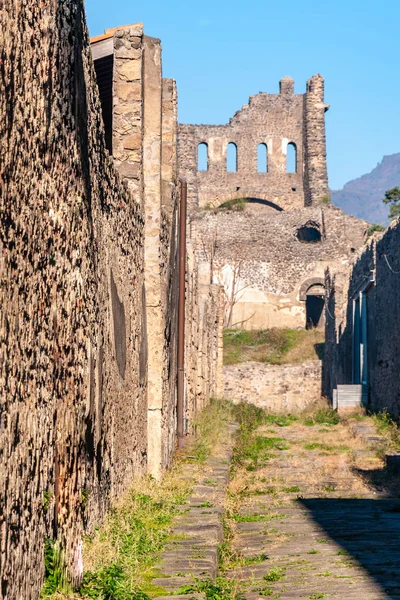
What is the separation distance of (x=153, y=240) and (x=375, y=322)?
11.1 meters

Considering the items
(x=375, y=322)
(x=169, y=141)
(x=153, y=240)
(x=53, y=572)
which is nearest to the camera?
(x=53, y=572)

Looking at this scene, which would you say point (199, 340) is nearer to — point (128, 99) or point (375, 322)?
point (375, 322)

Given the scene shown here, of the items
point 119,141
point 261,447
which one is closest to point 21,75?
point 119,141

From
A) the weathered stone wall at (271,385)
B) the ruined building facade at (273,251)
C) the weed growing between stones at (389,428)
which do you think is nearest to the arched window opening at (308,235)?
the ruined building facade at (273,251)

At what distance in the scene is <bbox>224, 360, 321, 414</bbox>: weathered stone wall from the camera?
90.5 ft

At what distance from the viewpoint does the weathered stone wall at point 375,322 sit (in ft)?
53.7

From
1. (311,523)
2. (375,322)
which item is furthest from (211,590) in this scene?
(375,322)

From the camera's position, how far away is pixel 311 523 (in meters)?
8.16

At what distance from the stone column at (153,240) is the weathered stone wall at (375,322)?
7.94 metres

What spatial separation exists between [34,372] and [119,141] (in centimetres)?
482

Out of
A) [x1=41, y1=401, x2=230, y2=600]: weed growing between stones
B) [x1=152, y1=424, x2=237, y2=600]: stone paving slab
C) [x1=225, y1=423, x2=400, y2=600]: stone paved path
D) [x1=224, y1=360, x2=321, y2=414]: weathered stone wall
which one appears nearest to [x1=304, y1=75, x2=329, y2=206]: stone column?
[x1=224, y1=360, x2=321, y2=414]: weathered stone wall

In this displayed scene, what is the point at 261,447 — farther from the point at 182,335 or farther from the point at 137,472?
the point at 137,472

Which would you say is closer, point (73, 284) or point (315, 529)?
point (73, 284)

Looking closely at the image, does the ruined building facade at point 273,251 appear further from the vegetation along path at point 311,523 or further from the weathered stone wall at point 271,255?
the vegetation along path at point 311,523
